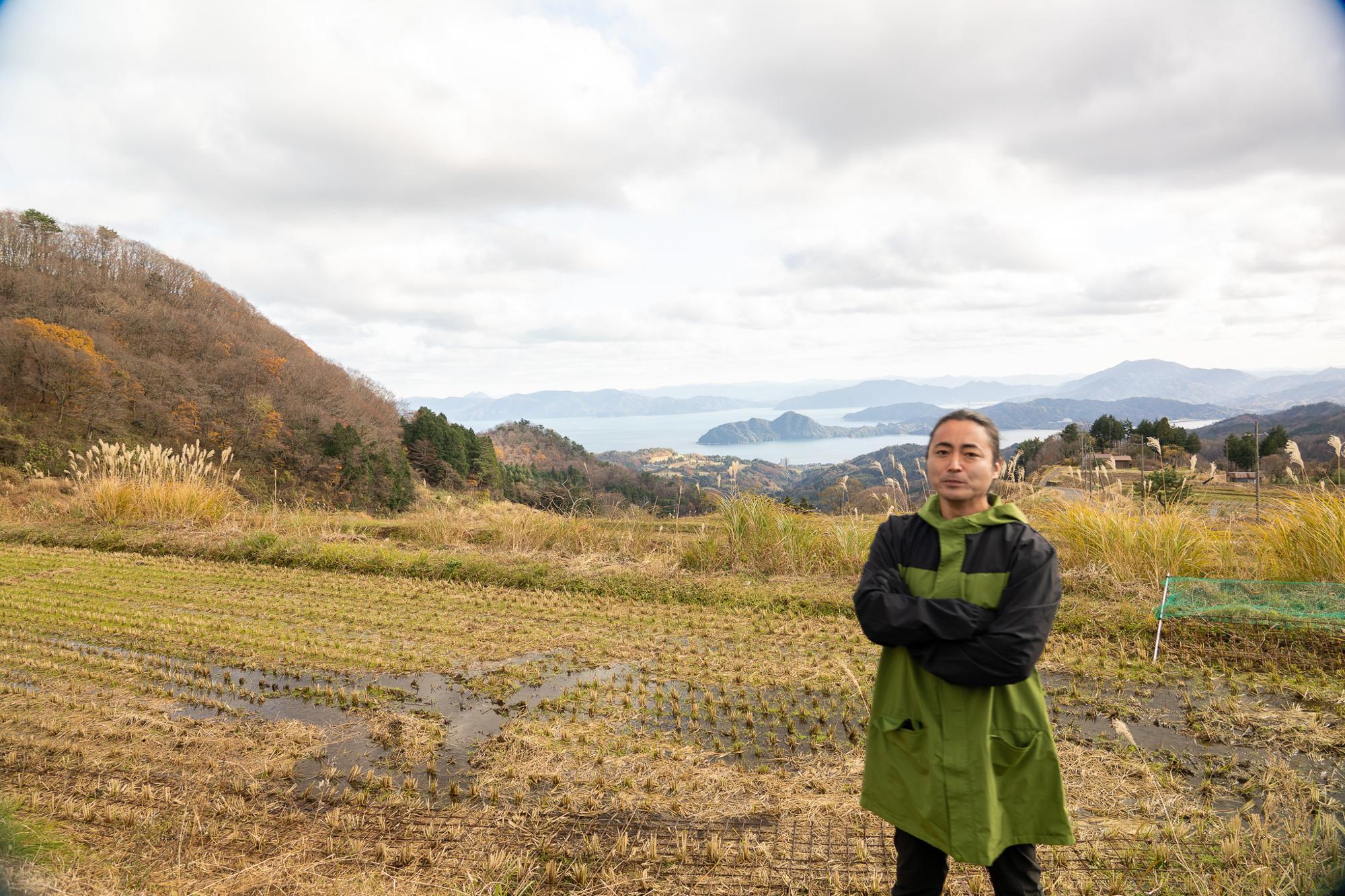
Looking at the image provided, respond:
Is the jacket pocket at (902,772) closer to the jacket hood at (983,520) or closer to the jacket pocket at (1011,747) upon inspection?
the jacket pocket at (1011,747)

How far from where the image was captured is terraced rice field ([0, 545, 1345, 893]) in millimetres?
2750

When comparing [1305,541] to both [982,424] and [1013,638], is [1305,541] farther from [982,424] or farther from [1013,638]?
[1013,638]

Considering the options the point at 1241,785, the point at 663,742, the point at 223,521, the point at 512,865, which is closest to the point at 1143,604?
the point at 1241,785

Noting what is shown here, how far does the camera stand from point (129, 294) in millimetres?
45250

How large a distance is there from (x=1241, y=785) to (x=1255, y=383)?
207109 mm

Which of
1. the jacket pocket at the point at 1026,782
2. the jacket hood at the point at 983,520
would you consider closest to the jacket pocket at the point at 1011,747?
the jacket pocket at the point at 1026,782

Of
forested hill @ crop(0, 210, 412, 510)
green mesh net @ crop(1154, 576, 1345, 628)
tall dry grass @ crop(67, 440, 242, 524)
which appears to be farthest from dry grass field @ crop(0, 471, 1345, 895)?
forested hill @ crop(0, 210, 412, 510)

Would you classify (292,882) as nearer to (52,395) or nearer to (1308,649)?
(1308,649)

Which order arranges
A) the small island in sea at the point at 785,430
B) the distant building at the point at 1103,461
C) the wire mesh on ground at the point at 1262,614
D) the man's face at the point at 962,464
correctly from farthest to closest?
the small island in sea at the point at 785,430 → the distant building at the point at 1103,461 → the wire mesh on ground at the point at 1262,614 → the man's face at the point at 962,464

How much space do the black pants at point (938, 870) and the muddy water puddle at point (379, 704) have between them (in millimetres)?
2236

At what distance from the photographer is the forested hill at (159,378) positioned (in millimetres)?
26703

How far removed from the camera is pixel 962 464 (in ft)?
7.06

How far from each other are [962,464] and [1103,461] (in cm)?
1228

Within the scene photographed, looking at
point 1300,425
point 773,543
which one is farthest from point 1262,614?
point 1300,425
